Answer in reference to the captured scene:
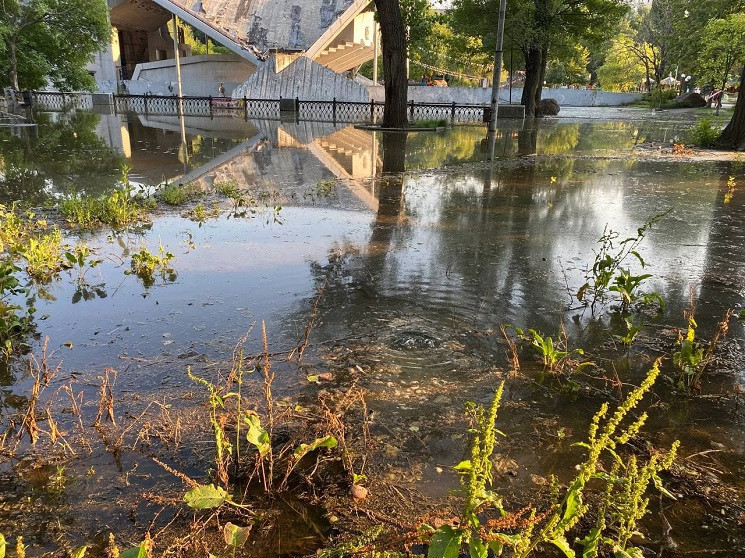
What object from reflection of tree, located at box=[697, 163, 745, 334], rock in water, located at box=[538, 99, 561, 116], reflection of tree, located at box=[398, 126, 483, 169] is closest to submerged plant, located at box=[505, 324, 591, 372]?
reflection of tree, located at box=[697, 163, 745, 334]

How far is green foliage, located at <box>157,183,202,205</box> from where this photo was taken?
8375 millimetres

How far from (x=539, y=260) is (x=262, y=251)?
3.11 m

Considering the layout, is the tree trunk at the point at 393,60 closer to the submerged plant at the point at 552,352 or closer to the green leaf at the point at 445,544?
the submerged plant at the point at 552,352

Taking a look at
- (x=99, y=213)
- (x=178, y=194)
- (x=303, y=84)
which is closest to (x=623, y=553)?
(x=99, y=213)

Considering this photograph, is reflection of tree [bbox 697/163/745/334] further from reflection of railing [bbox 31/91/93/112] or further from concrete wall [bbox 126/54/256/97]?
concrete wall [bbox 126/54/256/97]

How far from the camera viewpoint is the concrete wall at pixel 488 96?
150ft

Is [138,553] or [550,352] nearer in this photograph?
[138,553]

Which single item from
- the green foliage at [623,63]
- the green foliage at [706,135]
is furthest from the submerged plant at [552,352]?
the green foliage at [623,63]

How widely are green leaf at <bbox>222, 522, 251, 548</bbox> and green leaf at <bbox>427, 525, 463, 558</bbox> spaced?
0.80 meters

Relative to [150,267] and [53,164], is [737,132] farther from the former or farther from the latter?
[53,164]

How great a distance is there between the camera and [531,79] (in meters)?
31.7

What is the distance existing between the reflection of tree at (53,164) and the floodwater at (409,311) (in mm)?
113

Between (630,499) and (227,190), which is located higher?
(227,190)

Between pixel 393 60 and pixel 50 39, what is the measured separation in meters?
21.3
